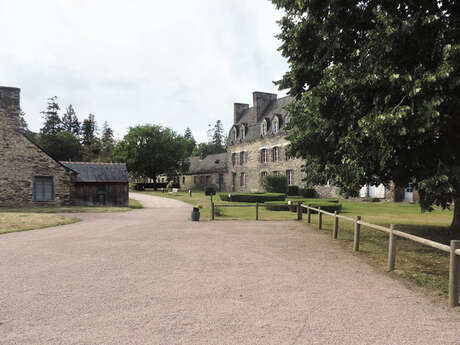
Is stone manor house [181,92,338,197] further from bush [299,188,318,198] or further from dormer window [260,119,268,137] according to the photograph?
bush [299,188,318,198]

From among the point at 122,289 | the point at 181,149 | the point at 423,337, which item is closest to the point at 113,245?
the point at 122,289

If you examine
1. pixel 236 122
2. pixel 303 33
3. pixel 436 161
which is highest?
pixel 236 122

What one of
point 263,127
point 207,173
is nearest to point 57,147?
point 207,173

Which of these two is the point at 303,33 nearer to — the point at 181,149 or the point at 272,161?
the point at 272,161

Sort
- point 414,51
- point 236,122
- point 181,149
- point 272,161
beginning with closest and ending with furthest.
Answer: point 414,51, point 272,161, point 236,122, point 181,149

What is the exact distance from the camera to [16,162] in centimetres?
2128

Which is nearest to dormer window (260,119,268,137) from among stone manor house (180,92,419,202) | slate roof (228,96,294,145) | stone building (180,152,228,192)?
stone manor house (180,92,419,202)

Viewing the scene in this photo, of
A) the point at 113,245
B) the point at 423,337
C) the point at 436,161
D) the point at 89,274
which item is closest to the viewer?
the point at 423,337

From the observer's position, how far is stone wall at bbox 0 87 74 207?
20.9 m

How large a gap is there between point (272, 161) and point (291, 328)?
109 ft

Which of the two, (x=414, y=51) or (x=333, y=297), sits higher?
(x=414, y=51)

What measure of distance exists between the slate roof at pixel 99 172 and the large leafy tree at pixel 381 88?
56.8 ft

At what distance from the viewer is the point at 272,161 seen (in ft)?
121

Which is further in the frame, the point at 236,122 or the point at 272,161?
the point at 236,122
